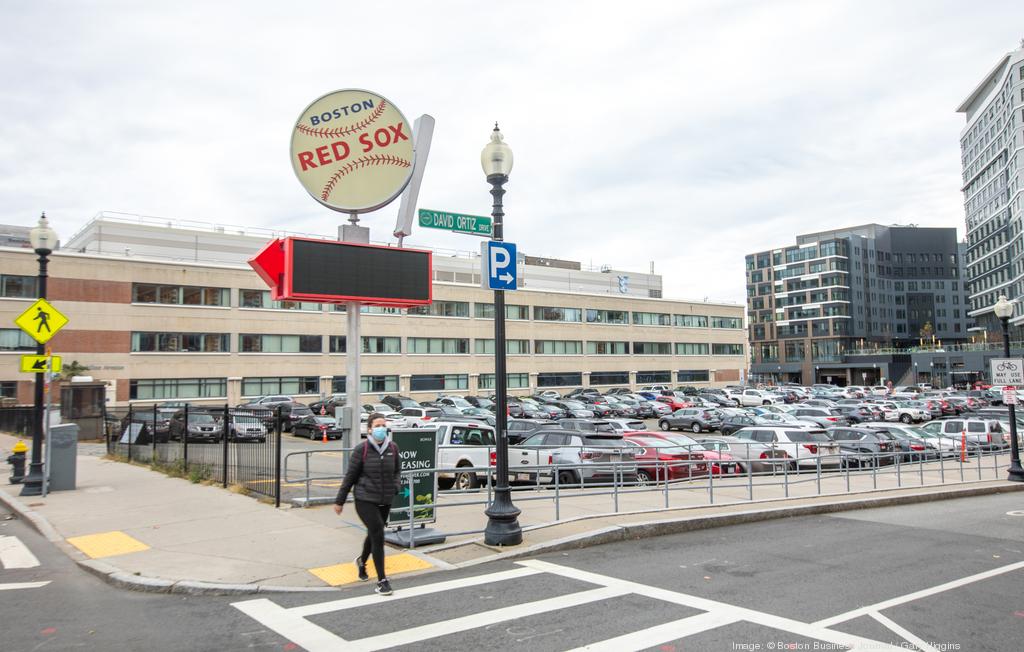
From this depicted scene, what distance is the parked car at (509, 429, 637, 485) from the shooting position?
1623cm

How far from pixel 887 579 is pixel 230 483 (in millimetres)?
12473

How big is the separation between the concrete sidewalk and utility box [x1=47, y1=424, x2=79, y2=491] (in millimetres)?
352

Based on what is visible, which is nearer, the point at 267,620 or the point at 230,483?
the point at 267,620

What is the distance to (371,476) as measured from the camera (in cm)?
733

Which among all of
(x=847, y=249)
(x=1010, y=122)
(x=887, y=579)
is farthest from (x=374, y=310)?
(x=847, y=249)

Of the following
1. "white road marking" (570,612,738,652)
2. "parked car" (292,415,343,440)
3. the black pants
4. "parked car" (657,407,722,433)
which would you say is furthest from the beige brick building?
"white road marking" (570,612,738,652)

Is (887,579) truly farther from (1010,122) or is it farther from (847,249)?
(847,249)

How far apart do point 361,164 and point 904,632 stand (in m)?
11.5

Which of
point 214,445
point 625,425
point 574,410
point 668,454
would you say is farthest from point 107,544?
point 574,410

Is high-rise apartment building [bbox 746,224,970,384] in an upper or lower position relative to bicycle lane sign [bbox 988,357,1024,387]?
upper

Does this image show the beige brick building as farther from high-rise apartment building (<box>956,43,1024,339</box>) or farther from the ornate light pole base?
the ornate light pole base

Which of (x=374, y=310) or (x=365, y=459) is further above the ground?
(x=374, y=310)

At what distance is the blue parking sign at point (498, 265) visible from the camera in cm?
969

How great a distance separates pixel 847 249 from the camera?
12194 cm
